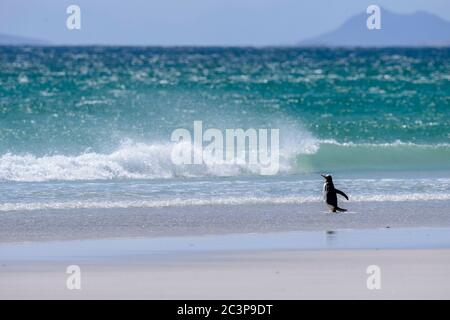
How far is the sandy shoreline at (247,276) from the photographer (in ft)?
30.9

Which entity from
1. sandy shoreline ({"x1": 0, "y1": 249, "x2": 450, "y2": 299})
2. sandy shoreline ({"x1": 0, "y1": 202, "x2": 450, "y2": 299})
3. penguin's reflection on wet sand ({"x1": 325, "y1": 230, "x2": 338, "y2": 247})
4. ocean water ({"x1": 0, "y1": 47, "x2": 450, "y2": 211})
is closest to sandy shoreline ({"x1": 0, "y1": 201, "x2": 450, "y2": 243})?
sandy shoreline ({"x1": 0, "y1": 202, "x2": 450, "y2": 299})

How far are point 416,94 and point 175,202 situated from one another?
79.4ft

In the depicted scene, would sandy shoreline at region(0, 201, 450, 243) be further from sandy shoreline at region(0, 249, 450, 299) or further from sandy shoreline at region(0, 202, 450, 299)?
sandy shoreline at region(0, 249, 450, 299)

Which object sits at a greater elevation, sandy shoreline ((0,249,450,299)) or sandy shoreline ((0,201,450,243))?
sandy shoreline ((0,201,450,243))

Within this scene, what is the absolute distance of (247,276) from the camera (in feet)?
33.2

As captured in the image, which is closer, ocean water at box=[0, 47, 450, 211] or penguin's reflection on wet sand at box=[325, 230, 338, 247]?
penguin's reflection on wet sand at box=[325, 230, 338, 247]

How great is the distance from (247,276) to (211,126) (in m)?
17.2

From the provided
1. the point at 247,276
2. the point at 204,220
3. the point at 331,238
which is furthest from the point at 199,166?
the point at 247,276

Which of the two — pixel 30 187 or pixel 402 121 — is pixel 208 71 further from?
pixel 30 187

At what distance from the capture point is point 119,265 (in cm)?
1062

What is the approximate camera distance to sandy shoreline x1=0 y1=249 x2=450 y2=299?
9430 mm

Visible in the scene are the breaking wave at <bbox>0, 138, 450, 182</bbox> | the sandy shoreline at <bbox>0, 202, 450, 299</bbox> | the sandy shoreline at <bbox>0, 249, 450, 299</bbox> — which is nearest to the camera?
the sandy shoreline at <bbox>0, 249, 450, 299</bbox>

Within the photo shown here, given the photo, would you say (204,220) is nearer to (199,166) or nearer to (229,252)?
(229,252)

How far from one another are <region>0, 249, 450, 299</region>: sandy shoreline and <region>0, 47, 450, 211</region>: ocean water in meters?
4.12
